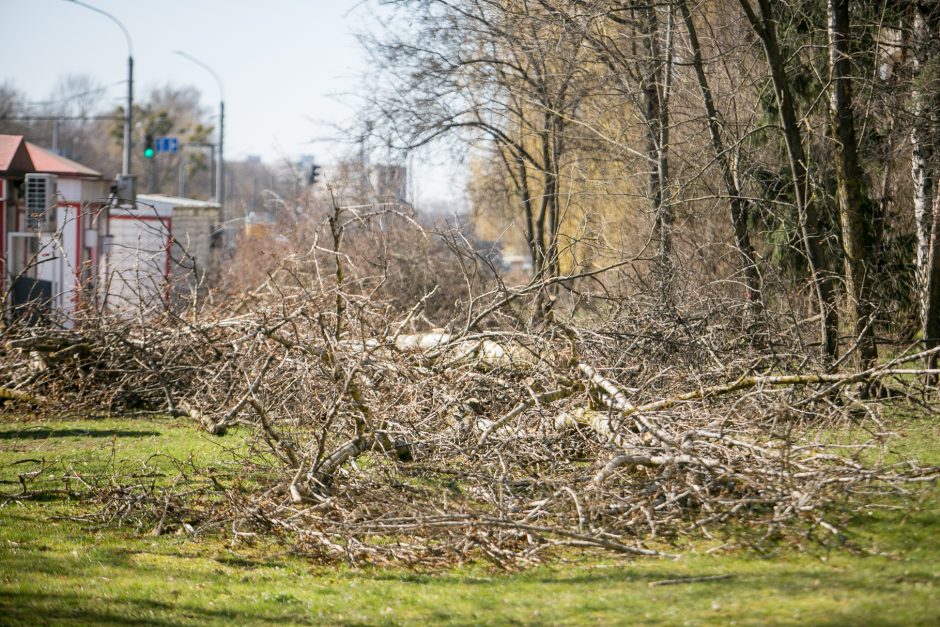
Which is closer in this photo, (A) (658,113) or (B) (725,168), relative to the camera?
(B) (725,168)

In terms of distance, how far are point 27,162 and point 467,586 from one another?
1875 centimetres

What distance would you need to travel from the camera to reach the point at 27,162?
21.3 metres

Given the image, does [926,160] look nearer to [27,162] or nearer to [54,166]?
[27,162]

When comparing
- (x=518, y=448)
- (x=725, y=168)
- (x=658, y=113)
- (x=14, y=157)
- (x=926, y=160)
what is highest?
(x=658, y=113)

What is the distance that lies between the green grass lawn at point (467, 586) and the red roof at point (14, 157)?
1516cm

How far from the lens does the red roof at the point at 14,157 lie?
67.5 feet

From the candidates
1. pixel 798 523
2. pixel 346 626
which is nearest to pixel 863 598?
pixel 798 523

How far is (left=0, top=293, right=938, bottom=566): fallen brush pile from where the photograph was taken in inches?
267

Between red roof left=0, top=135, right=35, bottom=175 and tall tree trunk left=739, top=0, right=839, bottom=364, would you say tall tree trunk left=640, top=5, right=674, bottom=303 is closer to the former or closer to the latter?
tall tree trunk left=739, top=0, right=839, bottom=364

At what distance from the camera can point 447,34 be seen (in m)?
18.0

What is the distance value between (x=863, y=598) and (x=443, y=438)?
4045 millimetres

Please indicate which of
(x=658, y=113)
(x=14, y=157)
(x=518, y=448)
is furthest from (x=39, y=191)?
(x=518, y=448)

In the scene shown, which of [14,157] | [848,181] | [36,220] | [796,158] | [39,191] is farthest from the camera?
[14,157]

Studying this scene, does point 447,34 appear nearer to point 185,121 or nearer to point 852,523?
point 852,523
